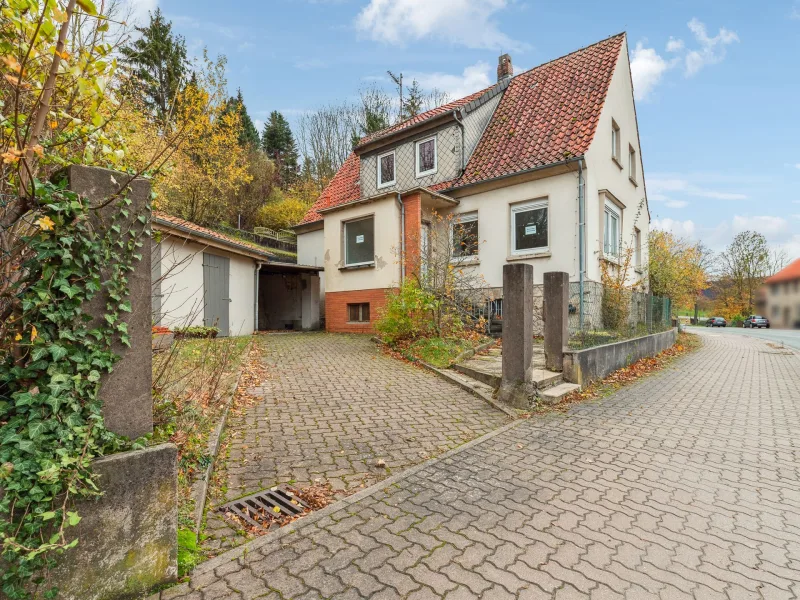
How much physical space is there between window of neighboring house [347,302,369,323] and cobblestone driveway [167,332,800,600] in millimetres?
10302

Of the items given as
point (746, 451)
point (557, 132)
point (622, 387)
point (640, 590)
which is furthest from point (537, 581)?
point (557, 132)

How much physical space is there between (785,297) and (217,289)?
1442 centimetres

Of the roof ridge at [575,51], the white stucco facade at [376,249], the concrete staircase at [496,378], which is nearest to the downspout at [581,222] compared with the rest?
the concrete staircase at [496,378]

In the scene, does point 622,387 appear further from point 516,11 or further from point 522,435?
point 516,11

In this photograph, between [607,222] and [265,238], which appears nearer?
[607,222]

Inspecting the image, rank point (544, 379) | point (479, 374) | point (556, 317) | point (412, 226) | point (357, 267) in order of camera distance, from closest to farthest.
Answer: point (544, 379), point (556, 317), point (479, 374), point (412, 226), point (357, 267)

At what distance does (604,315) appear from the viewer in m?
9.73

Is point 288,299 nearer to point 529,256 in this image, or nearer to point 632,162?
point 529,256

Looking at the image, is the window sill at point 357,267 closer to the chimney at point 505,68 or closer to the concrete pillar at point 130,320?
the chimney at point 505,68

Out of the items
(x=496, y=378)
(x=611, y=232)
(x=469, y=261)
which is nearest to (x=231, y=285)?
(x=469, y=261)

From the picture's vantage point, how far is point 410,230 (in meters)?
13.2

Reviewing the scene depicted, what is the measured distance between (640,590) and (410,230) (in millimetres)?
11593

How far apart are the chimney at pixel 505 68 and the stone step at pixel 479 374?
14.3 m

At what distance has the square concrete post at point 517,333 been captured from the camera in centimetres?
600
